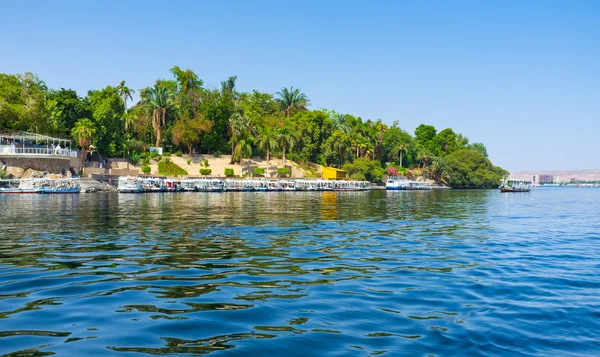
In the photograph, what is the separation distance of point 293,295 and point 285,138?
281 ft

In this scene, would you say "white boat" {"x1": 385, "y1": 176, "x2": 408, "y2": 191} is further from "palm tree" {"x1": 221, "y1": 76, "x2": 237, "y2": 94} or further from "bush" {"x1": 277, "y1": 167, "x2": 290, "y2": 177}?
"palm tree" {"x1": 221, "y1": 76, "x2": 237, "y2": 94}

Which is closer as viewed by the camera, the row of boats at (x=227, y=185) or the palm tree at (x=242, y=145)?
the row of boats at (x=227, y=185)

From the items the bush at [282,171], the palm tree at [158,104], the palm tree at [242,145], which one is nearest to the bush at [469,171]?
the bush at [282,171]

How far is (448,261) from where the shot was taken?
50.7 ft

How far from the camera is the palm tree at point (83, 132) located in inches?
2884

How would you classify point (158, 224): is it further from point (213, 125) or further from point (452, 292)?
point (213, 125)

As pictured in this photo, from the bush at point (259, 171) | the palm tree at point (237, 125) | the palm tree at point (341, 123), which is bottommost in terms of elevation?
the bush at point (259, 171)

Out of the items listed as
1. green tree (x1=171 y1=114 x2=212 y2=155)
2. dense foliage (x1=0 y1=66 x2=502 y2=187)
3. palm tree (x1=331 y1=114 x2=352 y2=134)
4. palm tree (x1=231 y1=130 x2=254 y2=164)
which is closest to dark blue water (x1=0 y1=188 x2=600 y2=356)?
dense foliage (x1=0 y1=66 x2=502 y2=187)

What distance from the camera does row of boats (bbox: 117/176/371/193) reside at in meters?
69.7

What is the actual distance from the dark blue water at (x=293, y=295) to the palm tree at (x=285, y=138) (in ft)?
244

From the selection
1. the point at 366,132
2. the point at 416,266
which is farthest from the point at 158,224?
→ the point at 366,132

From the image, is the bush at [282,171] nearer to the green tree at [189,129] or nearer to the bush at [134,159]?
the green tree at [189,129]

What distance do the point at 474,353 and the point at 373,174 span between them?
106 metres

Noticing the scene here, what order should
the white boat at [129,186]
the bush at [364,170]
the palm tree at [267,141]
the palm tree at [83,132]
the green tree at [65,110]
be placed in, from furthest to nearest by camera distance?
the bush at [364,170], the palm tree at [267,141], the green tree at [65,110], the palm tree at [83,132], the white boat at [129,186]
